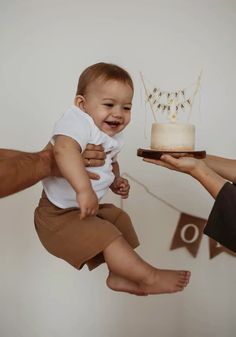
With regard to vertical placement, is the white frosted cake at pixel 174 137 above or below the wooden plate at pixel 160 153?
above

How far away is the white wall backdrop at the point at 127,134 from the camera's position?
6.95 ft

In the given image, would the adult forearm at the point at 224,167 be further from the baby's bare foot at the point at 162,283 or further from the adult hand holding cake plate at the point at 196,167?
the baby's bare foot at the point at 162,283

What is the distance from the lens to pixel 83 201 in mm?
1069

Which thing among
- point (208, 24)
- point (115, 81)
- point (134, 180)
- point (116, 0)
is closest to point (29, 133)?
point (134, 180)

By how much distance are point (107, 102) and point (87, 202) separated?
13.8 inches

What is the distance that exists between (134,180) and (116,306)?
2.45 feet

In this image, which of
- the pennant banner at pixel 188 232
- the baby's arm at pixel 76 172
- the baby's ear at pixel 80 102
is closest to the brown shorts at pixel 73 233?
the baby's arm at pixel 76 172

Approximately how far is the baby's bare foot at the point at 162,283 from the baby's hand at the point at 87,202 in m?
0.32

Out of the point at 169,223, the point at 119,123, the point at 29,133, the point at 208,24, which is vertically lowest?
the point at 169,223

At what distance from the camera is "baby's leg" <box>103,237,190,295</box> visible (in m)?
1.19

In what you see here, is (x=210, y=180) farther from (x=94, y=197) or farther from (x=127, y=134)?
(x=127, y=134)

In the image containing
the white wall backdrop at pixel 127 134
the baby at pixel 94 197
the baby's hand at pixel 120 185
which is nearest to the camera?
the baby at pixel 94 197

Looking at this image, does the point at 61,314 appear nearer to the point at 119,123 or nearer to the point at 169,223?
the point at 169,223

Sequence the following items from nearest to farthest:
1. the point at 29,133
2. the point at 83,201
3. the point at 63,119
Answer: the point at 83,201, the point at 63,119, the point at 29,133
